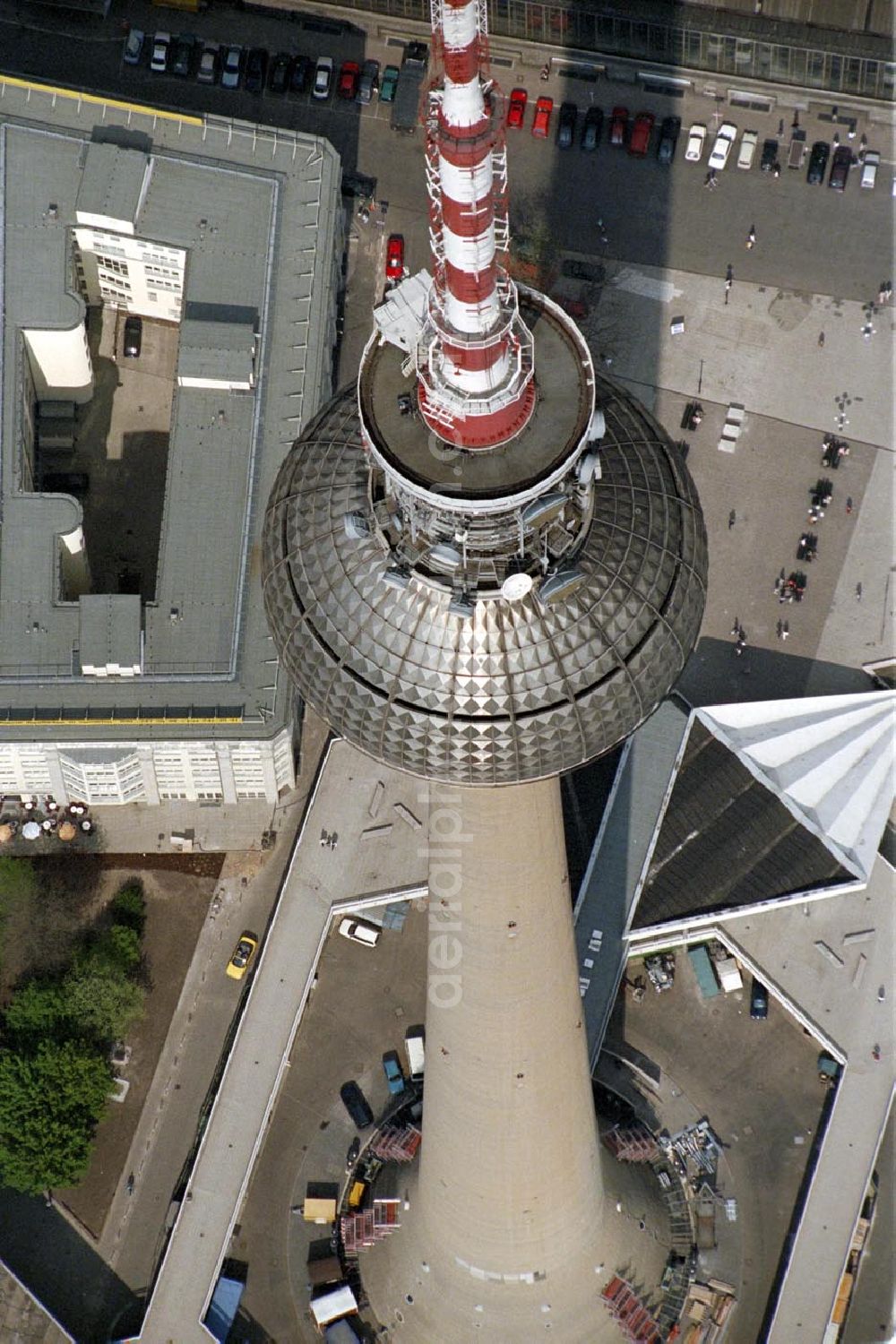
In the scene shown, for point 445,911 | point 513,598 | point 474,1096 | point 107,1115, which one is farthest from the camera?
point 107,1115

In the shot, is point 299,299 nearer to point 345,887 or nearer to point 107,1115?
point 345,887

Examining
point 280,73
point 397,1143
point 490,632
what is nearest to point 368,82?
point 280,73

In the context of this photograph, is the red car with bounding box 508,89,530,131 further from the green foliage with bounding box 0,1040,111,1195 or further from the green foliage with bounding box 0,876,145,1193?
the green foliage with bounding box 0,1040,111,1195

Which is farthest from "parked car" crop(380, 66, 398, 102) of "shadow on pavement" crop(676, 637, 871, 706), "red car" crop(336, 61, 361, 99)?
"shadow on pavement" crop(676, 637, 871, 706)

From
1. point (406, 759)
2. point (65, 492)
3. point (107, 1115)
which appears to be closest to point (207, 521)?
point (65, 492)

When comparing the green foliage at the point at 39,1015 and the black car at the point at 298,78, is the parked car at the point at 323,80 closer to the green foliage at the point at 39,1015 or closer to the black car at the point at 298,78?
the black car at the point at 298,78

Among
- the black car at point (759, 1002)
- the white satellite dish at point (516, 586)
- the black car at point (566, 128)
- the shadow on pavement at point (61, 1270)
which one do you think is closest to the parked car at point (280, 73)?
the black car at point (566, 128)
